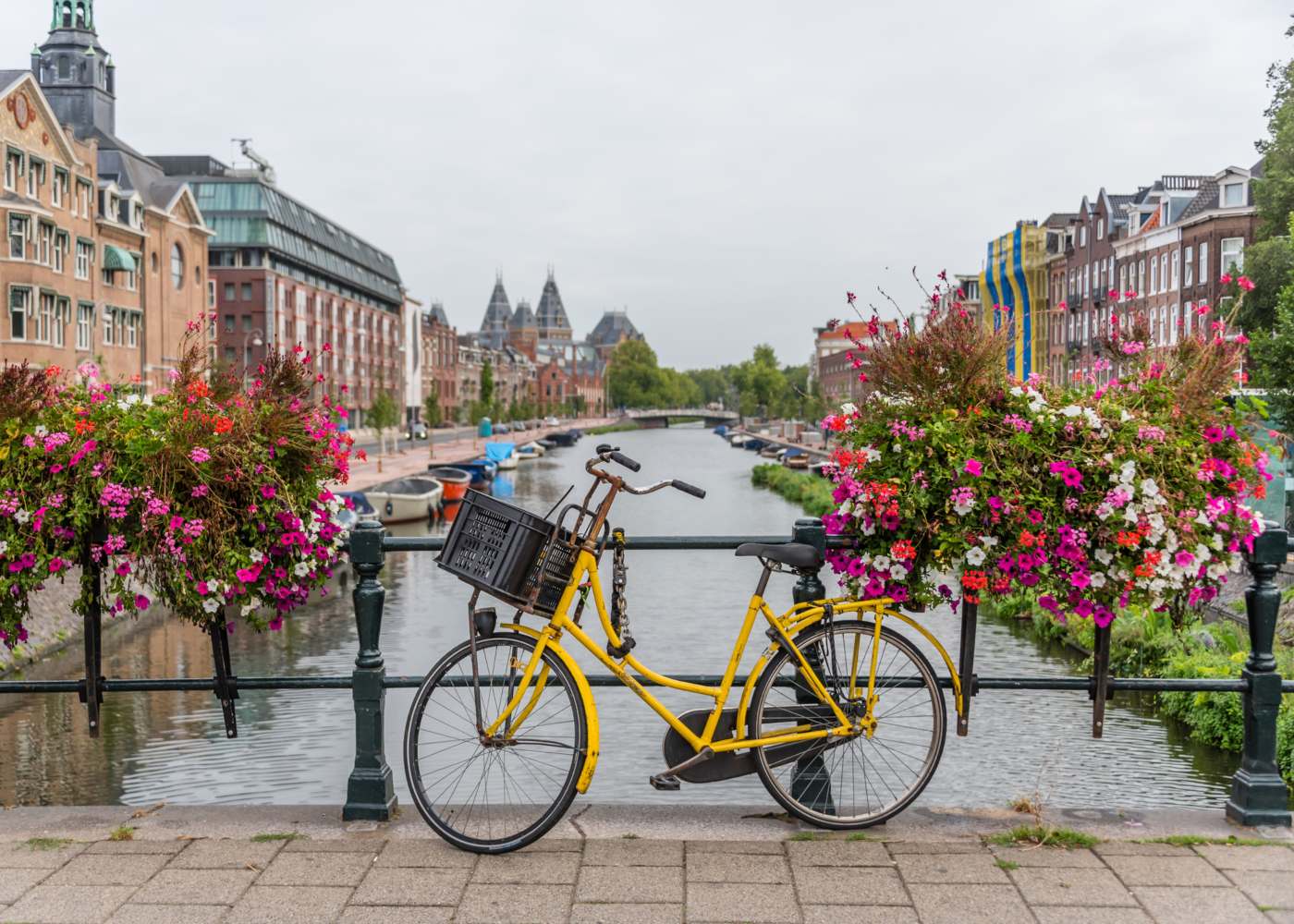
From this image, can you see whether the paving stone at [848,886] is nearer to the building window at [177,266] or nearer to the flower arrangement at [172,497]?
the flower arrangement at [172,497]

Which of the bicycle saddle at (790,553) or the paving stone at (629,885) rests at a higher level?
the bicycle saddle at (790,553)

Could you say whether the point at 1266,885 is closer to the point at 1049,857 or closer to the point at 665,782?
the point at 1049,857

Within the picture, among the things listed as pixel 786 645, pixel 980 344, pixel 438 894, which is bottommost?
pixel 438 894

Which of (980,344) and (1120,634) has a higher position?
(980,344)

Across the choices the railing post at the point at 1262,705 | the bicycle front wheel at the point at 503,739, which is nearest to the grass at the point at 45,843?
the bicycle front wheel at the point at 503,739

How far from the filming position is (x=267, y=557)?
16.8ft

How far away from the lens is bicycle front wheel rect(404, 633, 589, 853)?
4.61 meters

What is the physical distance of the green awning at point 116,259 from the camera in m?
51.2

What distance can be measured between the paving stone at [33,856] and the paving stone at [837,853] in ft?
8.61

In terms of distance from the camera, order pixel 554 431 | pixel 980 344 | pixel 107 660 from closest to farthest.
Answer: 1. pixel 980 344
2. pixel 107 660
3. pixel 554 431

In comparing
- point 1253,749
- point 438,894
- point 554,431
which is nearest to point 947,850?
point 1253,749

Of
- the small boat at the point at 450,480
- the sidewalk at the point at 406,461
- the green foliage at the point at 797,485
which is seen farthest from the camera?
the sidewalk at the point at 406,461

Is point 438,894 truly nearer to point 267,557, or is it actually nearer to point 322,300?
point 267,557

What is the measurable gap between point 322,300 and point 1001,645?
3104 inches
